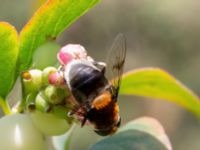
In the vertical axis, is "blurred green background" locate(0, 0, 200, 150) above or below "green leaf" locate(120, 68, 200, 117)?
below

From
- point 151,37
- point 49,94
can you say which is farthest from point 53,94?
point 151,37

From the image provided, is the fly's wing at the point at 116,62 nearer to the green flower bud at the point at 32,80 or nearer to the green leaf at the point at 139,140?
the green leaf at the point at 139,140

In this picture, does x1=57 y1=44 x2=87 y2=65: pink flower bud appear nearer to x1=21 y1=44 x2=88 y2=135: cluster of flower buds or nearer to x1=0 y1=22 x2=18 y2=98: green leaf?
x1=21 y1=44 x2=88 y2=135: cluster of flower buds

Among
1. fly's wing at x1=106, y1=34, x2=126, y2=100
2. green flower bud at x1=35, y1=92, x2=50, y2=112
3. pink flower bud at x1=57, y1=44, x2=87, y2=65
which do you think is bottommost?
fly's wing at x1=106, y1=34, x2=126, y2=100

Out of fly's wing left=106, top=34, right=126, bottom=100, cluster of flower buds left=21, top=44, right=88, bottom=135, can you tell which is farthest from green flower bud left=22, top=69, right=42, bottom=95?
fly's wing left=106, top=34, right=126, bottom=100

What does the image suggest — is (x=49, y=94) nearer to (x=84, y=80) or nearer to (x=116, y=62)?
(x=84, y=80)

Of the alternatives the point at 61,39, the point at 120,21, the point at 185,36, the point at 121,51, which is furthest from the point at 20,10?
the point at 121,51

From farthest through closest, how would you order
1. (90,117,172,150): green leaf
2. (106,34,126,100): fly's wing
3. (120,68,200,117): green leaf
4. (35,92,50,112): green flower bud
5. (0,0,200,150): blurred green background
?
(0,0,200,150): blurred green background < (120,68,200,117): green leaf < (106,34,126,100): fly's wing < (90,117,172,150): green leaf < (35,92,50,112): green flower bud

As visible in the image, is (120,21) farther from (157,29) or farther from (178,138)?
(178,138)
